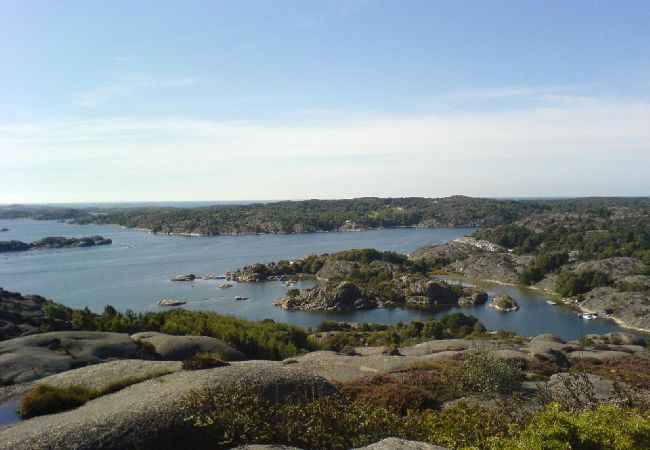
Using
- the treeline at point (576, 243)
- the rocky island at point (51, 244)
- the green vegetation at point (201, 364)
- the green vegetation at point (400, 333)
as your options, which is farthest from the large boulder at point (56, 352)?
the rocky island at point (51, 244)

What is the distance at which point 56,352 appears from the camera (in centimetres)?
2419

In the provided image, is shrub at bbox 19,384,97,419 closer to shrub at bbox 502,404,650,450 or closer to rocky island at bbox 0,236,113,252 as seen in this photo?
shrub at bbox 502,404,650,450

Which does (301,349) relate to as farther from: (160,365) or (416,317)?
(416,317)

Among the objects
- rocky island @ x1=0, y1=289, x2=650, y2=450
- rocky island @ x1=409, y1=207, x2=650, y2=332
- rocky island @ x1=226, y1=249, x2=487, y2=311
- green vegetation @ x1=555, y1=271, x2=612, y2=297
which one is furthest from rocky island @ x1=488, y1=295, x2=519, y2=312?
rocky island @ x1=0, y1=289, x2=650, y2=450

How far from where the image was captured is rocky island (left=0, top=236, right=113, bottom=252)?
148 metres

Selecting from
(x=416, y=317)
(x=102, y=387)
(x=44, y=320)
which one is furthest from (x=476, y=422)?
(x=416, y=317)

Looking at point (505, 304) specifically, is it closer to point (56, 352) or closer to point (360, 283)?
point (360, 283)

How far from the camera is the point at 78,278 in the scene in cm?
9688

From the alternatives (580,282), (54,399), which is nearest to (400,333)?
(54,399)

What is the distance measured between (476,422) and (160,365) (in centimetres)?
1305

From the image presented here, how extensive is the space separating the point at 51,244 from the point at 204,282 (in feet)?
282

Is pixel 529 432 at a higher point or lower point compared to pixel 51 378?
higher

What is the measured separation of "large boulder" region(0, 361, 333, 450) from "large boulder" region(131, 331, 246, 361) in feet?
31.6

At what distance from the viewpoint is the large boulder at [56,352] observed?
69.5 feet
